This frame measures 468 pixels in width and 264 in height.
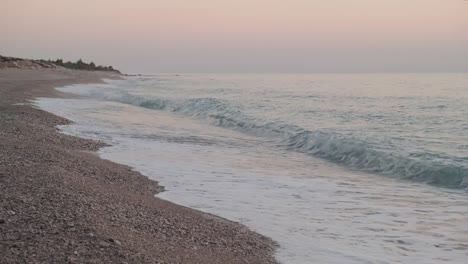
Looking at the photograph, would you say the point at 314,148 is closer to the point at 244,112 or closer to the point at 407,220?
the point at 407,220

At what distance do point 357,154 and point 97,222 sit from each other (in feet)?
29.2

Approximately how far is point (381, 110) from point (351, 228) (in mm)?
19563

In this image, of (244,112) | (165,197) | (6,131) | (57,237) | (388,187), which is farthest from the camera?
(244,112)

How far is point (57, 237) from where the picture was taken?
14.1 feet

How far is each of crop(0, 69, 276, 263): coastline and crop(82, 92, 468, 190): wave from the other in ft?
18.0

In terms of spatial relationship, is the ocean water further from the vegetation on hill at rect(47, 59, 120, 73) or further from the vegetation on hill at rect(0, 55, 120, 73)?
the vegetation on hill at rect(47, 59, 120, 73)

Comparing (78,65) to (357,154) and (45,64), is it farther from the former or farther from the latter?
(357,154)

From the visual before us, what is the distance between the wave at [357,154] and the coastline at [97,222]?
18.0 feet

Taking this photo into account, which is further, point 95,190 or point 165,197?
point 165,197

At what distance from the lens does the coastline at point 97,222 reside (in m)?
4.17

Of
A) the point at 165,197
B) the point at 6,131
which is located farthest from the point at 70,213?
the point at 6,131

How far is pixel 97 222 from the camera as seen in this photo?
4973mm

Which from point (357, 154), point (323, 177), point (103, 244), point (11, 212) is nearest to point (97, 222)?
point (103, 244)

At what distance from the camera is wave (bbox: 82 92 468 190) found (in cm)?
1022
